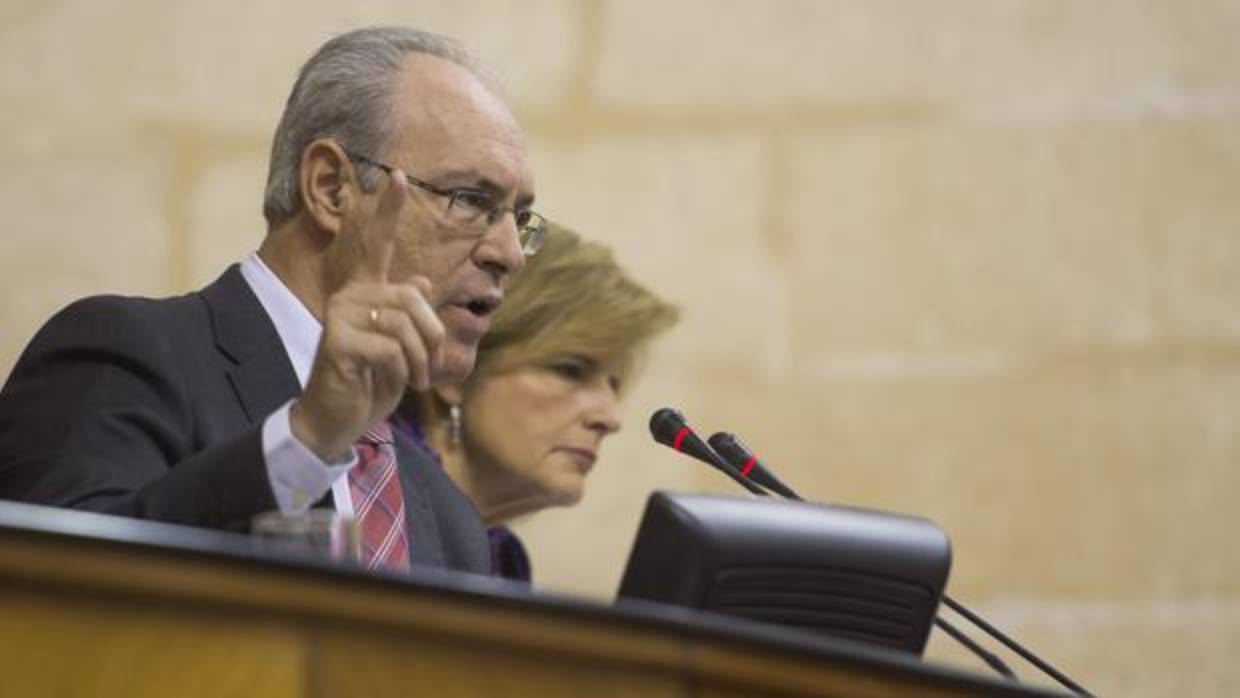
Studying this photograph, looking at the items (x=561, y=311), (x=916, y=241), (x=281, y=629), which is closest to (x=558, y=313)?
(x=561, y=311)

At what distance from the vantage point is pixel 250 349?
113 inches

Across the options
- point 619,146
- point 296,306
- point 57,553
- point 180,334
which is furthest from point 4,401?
point 619,146

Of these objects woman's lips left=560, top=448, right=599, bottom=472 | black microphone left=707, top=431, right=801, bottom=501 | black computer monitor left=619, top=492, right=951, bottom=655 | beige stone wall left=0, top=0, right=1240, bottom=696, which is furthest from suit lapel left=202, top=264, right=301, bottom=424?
beige stone wall left=0, top=0, right=1240, bottom=696

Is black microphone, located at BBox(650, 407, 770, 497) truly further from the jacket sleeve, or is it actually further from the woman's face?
the woman's face

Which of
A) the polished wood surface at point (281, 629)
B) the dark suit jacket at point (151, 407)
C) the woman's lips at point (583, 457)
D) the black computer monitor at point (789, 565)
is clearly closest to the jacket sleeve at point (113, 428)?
the dark suit jacket at point (151, 407)

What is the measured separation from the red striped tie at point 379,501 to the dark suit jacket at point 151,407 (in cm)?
7

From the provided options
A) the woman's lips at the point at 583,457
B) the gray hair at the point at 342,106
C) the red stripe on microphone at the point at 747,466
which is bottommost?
the woman's lips at the point at 583,457

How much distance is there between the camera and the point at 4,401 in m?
2.64

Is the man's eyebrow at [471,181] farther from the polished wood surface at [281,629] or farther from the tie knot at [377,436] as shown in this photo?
the polished wood surface at [281,629]

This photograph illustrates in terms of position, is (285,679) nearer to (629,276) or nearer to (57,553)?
(57,553)

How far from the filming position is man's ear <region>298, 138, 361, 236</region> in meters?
3.01

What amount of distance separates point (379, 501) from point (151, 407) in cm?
41

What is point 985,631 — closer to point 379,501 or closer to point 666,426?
point 666,426

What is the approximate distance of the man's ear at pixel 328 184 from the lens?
301 cm
